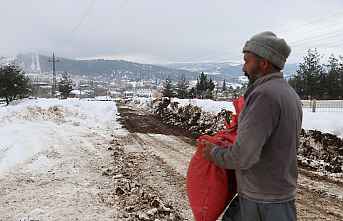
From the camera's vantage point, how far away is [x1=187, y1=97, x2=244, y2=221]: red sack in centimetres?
274

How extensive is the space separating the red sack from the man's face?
0.22 metres

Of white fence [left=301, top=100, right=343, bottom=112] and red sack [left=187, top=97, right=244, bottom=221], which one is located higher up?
red sack [left=187, top=97, right=244, bottom=221]

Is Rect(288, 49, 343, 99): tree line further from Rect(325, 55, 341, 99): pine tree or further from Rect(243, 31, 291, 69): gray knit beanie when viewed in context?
Rect(243, 31, 291, 69): gray knit beanie

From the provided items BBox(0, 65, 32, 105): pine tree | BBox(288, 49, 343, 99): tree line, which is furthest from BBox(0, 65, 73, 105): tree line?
BBox(288, 49, 343, 99): tree line

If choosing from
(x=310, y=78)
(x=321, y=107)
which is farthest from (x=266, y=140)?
(x=310, y=78)

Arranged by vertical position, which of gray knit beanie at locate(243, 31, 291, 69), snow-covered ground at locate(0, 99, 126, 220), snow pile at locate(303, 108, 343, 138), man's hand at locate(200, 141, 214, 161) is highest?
gray knit beanie at locate(243, 31, 291, 69)

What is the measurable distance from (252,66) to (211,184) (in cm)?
80

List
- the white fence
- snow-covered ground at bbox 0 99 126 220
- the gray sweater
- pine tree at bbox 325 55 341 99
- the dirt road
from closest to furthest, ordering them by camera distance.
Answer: the gray sweater, snow-covered ground at bbox 0 99 126 220, the dirt road, the white fence, pine tree at bbox 325 55 341 99

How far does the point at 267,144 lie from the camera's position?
2447mm

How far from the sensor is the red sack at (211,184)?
274cm

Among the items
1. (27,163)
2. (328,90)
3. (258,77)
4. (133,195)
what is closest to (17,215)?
(133,195)

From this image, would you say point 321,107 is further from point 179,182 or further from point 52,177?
point 52,177

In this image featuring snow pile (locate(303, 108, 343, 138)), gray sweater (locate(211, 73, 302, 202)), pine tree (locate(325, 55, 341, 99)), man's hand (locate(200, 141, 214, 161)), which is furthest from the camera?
pine tree (locate(325, 55, 341, 99))

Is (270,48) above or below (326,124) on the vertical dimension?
above
